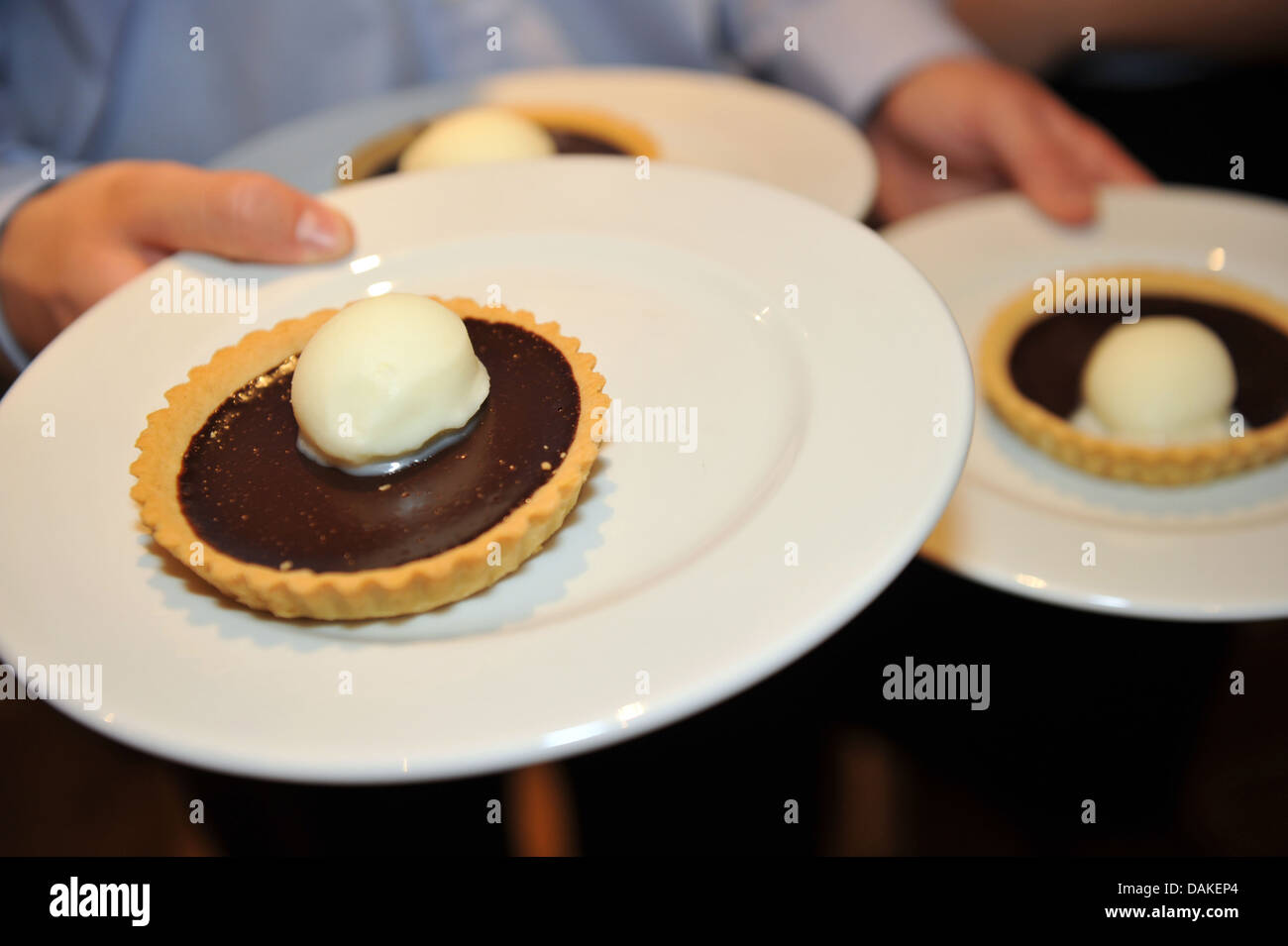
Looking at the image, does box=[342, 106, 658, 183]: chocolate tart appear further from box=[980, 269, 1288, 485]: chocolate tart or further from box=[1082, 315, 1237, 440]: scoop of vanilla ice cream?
box=[1082, 315, 1237, 440]: scoop of vanilla ice cream

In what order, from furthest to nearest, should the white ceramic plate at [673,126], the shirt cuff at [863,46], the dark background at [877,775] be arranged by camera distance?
the shirt cuff at [863,46] → the white ceramic plate at [673,126] → the dark background at [877,775]

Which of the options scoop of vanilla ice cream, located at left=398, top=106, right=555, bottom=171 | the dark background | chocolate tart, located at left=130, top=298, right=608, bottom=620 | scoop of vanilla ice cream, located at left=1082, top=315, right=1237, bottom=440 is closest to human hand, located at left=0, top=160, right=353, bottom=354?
chocolate tart, located at left=130, top=298, right=608, bottom=620

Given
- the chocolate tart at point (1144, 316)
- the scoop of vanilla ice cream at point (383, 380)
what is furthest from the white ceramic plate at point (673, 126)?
the scoop of vanilla ice cream at point (383, 380)

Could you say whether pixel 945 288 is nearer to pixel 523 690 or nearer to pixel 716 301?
pixel 716 301

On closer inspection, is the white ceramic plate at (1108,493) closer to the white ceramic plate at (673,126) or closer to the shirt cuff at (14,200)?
the white ceramic plate at (673,126)

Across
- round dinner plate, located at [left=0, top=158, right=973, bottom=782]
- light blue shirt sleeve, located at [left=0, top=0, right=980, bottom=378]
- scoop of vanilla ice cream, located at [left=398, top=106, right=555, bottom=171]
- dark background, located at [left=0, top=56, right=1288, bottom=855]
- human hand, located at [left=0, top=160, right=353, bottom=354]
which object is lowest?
dark background, located at [left=0, top=56, right=1288, bottom=855]

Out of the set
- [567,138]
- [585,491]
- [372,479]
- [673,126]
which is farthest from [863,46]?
[372,479]
